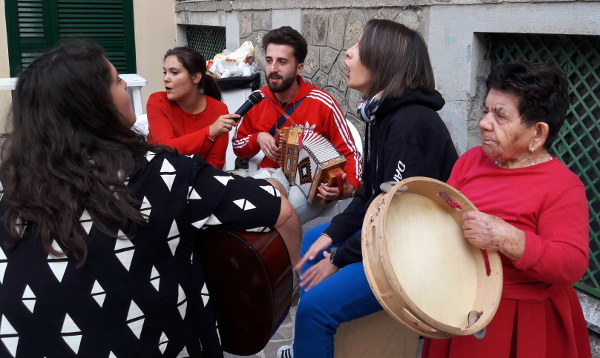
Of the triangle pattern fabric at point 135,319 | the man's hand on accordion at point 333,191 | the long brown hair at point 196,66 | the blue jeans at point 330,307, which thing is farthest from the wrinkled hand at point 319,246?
the long brown hair at point 196,66

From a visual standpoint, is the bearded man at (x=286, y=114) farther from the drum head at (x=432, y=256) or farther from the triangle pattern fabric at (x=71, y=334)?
the triangle pattern fabric at (x=71, y=334)

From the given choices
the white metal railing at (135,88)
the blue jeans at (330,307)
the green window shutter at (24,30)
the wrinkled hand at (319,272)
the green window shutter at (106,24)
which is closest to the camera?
the blue jeans at (330,307)

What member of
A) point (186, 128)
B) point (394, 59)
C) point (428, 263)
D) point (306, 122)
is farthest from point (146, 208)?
point (186, 128)

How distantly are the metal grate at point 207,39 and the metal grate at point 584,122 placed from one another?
560 cm

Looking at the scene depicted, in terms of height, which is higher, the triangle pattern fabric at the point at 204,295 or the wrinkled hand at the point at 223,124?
the wrinkled hand at the point at 223,124

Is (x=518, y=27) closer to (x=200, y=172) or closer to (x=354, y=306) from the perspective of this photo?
(x=354, y=306)

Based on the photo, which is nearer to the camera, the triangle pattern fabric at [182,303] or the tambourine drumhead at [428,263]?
the tambourine drumhead at [428,263]

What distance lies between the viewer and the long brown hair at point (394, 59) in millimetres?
2506

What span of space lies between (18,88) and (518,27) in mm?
2779

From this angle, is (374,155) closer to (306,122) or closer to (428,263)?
(428,263)

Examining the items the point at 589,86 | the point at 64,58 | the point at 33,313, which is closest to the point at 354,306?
the point at 33,313

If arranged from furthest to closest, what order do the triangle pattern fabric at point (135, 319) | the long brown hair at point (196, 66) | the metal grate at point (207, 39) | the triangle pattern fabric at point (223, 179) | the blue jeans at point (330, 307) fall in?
the metal grate at point (207, 39)
the long brown hair at point (196, 66)
the blue jeans at point (330, 307)
the triangle pattern fabric at point (223, 179)
the triangle pattern fabric at point (135, 319)

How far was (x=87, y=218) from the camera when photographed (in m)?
1.74

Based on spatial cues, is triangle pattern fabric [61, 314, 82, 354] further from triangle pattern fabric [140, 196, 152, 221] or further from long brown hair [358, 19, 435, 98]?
long brown hair [358, 19, 435, 98]
